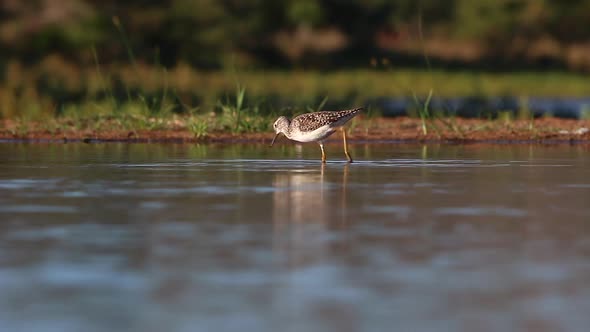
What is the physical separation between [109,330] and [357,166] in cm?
1144

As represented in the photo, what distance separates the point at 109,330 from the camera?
8055 millimetres

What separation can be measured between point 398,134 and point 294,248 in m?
16.1

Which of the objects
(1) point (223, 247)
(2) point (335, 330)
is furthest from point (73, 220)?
(2) point (335, 330)

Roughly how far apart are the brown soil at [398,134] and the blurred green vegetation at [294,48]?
7.04 meters

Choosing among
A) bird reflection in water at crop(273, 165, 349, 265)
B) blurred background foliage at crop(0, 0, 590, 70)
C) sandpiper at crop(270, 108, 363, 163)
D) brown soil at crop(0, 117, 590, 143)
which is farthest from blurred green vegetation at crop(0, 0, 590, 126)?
bird reflection in water at crop(273, 165, 349, 265)

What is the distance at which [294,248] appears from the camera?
10.9 meters

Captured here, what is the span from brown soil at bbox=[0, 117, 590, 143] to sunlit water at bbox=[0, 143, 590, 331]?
22.3 ft

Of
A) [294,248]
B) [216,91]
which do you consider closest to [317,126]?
[294,248]

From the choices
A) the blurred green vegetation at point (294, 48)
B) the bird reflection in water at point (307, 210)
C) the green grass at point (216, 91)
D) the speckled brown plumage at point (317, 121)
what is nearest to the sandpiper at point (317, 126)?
the speckled brown plumage at point (317, 121)

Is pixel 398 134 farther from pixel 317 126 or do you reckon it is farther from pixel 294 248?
pixel 294 248

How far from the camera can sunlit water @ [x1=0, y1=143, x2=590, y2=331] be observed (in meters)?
8.48

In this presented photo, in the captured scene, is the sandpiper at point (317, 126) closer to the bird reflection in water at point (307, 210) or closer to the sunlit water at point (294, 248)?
the sunlit water at point (294, 248)

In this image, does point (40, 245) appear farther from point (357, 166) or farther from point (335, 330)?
point (357, 166)

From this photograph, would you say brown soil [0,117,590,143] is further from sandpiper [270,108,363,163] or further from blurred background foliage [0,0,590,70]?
blurred background foliage [0,0,590,70]
